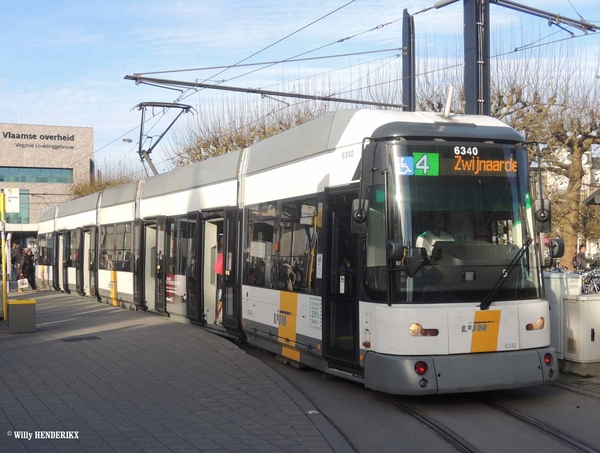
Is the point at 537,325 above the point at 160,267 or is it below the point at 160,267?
below

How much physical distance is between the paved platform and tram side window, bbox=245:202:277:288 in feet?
3.86

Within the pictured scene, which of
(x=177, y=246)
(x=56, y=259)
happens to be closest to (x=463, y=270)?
(x=177, y=246)

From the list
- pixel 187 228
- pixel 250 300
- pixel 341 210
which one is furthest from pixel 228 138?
pixel 341 210

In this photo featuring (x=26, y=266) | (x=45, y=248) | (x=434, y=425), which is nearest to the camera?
(x=434, y=425)

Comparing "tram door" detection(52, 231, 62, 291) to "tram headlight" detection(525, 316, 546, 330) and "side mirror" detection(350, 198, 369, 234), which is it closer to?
"side mirror" detection(350, 198, 369, 234)

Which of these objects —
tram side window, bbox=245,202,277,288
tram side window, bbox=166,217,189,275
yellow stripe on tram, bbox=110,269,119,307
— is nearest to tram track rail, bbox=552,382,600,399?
tram side window, bbox=245,202,277,288

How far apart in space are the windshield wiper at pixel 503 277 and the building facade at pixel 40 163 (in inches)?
2657

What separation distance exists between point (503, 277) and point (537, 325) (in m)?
0.69

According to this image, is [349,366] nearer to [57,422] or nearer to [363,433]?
[363,433]

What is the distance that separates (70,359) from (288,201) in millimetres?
3973

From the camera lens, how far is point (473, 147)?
28.1 feet

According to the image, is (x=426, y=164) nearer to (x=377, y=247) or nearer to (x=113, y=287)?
(x=377, y=247)

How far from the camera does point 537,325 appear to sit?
8539mm

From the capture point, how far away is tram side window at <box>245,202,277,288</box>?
11.3 meters
